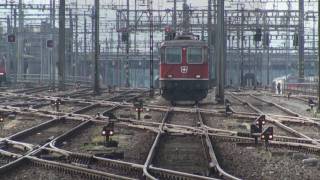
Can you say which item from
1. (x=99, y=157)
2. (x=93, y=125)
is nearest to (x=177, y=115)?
(x=93, y=125)

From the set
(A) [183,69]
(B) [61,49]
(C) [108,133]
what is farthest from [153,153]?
(B) [61,49]

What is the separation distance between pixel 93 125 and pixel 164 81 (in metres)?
11.0

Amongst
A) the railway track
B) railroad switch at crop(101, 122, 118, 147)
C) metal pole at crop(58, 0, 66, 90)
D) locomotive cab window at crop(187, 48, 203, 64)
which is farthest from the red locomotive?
railroad switch at crop(101, 122, 118, 147)

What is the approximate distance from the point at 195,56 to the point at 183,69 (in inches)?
32.7

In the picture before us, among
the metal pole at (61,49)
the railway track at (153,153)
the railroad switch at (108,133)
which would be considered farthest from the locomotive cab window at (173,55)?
the railroad switch at (108,133)

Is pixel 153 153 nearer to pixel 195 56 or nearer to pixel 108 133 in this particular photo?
pixel 108 133

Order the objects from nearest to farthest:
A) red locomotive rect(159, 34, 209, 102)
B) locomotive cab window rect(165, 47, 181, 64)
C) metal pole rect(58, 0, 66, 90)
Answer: red locomotive rect(159, 34, 209, 102) < locomotive cab window rect(165, 47, 181, 64) < metal pole rect(58, 0, 66, 90)

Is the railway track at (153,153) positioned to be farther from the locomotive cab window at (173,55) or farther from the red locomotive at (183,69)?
the locomotive cab window at (173,55)

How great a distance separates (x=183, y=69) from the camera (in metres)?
29.1

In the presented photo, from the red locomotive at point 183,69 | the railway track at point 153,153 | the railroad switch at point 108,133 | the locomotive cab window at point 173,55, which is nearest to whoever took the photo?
the railway track at point 153,153

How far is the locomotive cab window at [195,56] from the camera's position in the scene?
2914 centimetres

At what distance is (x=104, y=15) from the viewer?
71.4 meters

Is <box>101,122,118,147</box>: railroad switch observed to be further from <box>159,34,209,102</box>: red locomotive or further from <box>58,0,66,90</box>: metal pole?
<box>58,0,66,90</box>: metal pole

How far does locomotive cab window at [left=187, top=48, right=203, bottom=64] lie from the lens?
29141 mm
